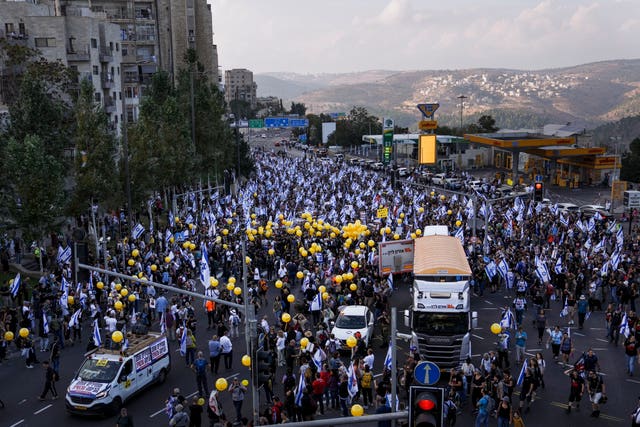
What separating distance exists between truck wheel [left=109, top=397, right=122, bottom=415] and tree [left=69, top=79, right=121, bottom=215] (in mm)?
17963

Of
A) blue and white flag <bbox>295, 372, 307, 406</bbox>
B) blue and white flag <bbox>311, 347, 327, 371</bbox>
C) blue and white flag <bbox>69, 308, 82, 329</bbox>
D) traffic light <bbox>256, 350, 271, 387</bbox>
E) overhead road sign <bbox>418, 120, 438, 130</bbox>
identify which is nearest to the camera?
traffic light <bbox>256, 350, 271, 387</bbox>

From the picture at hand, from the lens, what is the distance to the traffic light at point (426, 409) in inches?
268

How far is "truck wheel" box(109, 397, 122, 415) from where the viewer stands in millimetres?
16320

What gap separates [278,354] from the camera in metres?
19.7

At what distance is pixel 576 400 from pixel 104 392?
1218cm

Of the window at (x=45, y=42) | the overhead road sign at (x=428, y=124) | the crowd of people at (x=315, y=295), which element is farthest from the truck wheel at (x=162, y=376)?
the overhead road sign at (x=428, y=124)

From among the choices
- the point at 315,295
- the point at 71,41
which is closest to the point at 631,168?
the point at 315,295

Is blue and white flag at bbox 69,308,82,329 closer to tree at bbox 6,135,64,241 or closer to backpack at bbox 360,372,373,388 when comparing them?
tree at bbox 6,135,64,241

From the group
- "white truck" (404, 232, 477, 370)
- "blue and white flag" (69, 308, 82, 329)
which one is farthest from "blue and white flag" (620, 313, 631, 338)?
"blue and white flag" (69, 308, 82, 329)

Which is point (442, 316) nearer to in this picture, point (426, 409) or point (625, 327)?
point (625, 327)

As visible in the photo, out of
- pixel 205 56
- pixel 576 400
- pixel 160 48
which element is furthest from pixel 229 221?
pixel 205 56

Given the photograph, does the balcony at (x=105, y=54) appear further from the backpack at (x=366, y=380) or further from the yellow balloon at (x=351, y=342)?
the backpack at (x=366, y=380)

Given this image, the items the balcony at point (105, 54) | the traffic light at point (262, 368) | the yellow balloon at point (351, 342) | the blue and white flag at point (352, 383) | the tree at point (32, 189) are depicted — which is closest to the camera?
the traffic light at point (262, 368)

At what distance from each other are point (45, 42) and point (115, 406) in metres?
42.2
